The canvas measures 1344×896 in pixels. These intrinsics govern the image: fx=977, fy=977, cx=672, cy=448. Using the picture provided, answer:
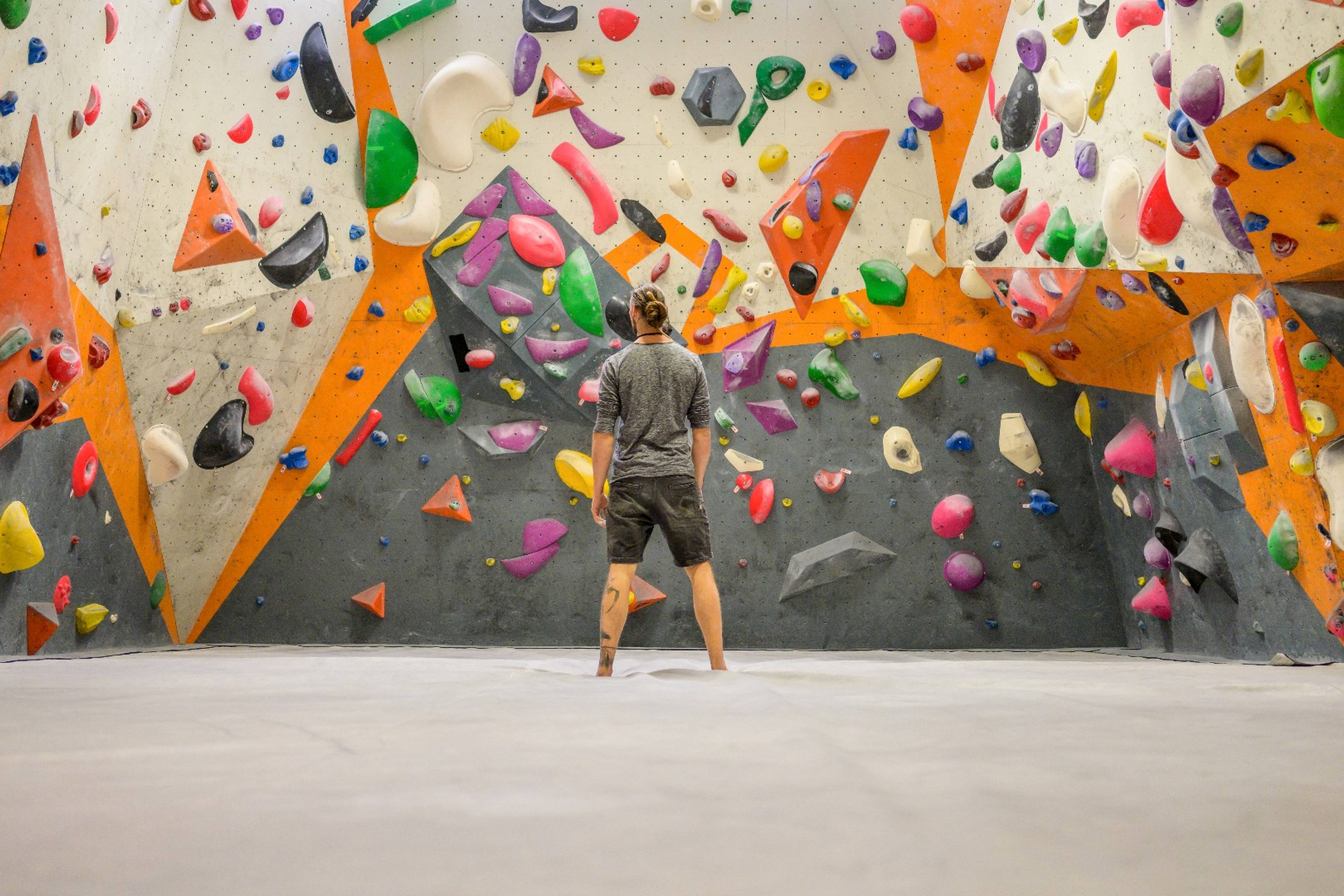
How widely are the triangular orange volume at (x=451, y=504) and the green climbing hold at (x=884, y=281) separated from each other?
6.99ft

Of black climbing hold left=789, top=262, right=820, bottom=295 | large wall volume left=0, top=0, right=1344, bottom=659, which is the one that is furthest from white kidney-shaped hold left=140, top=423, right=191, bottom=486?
black climbing hold left=789, top=262, right=820, bottom=295

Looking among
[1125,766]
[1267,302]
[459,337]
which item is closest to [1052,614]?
[1267,302]

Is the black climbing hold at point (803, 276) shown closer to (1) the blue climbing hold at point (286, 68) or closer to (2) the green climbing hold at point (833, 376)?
(2) the green climbing hold at point (833, 376)

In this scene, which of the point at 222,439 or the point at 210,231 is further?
the point at 222,439

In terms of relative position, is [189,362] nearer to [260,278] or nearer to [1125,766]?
[260,278]

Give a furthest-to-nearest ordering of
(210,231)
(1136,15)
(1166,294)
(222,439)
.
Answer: (222,439), (210,231), (1166,294), (1136,15)

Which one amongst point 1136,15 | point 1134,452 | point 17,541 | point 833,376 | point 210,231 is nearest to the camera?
point 1136,15

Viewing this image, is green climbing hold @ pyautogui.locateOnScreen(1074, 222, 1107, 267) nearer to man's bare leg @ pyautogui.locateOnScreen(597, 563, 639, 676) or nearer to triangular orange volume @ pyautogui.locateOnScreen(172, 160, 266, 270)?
man's bare leg @ pyautogui.locateOnScreen(597, 563, 639, 676)

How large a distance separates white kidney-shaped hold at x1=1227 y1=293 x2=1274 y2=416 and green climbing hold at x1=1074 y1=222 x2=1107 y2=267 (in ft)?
1.60

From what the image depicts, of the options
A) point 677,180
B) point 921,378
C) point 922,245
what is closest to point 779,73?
point 677,180

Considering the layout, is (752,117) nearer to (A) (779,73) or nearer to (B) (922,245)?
(A) (779,73)

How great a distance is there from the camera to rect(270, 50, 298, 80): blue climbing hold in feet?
13.3

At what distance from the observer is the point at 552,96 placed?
4438 mm

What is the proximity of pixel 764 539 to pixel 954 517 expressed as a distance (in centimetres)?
87
